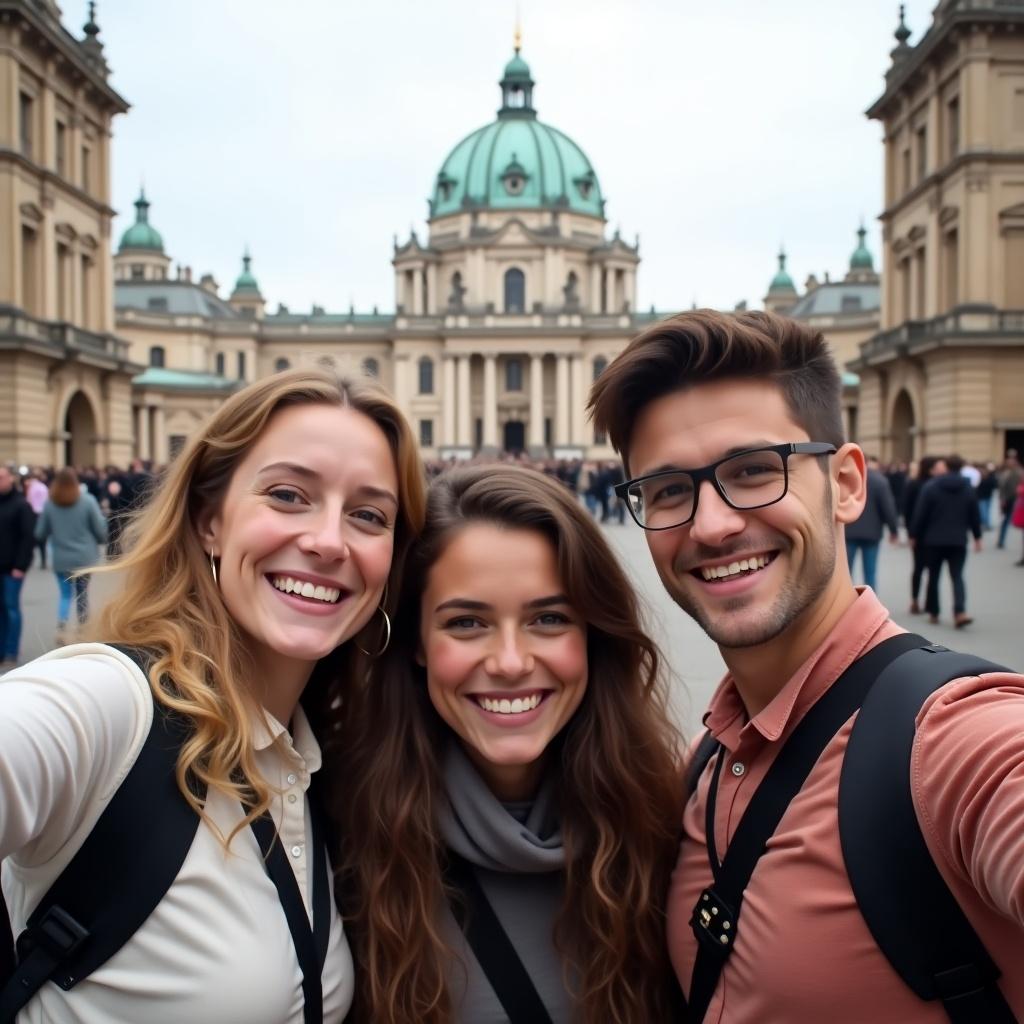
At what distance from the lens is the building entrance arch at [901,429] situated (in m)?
34.5

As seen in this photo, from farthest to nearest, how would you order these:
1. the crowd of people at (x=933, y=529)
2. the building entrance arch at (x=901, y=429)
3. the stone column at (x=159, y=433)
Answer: the stone column at (x=159, y=433) → the building entrance arch at (x=901, y=429) → the crowd of people at (x=933, y=529)

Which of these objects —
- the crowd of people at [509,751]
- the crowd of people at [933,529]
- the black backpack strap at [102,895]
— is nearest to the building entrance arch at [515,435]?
the crowd of people at [933,529]

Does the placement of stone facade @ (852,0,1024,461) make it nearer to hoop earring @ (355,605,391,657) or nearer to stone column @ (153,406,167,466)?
hoop earring @ (355,605,391,657)

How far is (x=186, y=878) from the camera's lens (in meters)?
2.09

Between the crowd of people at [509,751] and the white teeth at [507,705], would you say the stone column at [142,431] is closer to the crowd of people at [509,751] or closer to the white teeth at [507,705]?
the crowd of people at [509,751]

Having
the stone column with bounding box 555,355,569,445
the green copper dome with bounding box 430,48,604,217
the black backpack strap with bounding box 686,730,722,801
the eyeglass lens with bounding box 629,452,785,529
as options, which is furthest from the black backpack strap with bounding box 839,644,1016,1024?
the green copper dome with bounding box 430,48,604,217

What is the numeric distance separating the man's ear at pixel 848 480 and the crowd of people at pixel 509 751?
0.05 feet

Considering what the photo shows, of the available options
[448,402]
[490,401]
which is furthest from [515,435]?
[448,402]

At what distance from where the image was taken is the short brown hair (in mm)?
2369

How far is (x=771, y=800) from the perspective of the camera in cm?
214

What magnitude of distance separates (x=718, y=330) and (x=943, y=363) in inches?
1205

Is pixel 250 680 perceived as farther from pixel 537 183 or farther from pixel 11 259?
pixel 537 183

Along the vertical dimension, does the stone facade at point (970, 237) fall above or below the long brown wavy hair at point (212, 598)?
above

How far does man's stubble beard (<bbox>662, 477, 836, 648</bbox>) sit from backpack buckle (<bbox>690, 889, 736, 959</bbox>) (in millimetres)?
554
